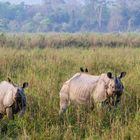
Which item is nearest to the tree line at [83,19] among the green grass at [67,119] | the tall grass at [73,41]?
the tall grass at [73,41]

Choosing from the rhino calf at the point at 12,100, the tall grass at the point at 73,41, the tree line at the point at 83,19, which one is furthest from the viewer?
the tree line at the point at 83,19

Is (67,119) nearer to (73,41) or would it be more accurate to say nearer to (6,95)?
(6,95)

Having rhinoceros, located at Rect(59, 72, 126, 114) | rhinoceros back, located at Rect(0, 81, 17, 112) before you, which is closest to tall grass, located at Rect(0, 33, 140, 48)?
rhinoceros, located at Rect(59, 72, 126, 114)

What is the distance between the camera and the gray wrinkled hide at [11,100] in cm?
571

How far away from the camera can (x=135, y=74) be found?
8594 mm

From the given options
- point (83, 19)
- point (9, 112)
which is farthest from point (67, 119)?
point (83, 19)

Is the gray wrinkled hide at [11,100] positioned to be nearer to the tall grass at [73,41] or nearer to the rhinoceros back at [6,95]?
the rhinoceros back at [6,95]

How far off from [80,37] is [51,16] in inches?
1843

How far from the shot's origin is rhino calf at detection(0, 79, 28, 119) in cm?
571

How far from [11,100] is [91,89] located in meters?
1.28

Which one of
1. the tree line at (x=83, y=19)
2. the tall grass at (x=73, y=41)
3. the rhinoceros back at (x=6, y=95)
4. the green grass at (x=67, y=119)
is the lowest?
the green grass at (x=67, y=119)

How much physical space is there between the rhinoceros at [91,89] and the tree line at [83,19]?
53.6m

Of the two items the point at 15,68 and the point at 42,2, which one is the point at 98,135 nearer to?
the point at 15,68

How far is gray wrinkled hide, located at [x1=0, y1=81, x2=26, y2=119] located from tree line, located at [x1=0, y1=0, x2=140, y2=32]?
178 ft
